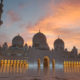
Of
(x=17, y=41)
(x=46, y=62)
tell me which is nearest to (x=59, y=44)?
(x=46, y=62)

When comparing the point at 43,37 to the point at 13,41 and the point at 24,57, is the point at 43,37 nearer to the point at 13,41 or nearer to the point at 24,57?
the point at 13,41

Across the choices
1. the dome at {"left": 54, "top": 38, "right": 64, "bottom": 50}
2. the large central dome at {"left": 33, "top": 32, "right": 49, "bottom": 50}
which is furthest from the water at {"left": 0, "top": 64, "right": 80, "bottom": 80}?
the dome at {"left": 54, "top": 38, "right": 64, "bottom": 50}

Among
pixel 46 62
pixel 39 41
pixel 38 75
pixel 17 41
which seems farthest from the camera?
pixel 17 41

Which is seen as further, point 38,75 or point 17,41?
point 17,41

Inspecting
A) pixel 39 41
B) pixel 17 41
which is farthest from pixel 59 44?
pixel 17 41

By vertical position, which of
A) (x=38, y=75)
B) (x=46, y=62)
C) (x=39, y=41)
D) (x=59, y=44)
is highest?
(x=39, y=41)

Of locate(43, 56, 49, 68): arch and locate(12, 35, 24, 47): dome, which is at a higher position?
locate(12, 35, 24, 47): dome

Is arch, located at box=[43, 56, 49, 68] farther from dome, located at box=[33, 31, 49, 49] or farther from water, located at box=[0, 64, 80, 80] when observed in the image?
water, located at box=[0, 64, 80, 80]

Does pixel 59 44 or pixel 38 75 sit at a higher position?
pixel 59 44

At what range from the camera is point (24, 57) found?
26.5 m

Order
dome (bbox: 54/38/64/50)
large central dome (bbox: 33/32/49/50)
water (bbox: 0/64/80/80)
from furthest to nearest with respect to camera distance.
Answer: dome (bbox: 54/38/64/50), large central dome (bbox: 33/32/49/50), water (bbox: 0/64/80/80)

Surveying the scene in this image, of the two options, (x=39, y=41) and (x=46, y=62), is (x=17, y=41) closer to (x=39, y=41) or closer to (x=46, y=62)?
(x=39, y=41)

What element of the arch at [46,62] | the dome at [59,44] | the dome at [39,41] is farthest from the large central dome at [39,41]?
the arch at [46,62]

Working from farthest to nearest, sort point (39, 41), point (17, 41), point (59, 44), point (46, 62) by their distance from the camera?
point (59, 44) → point (17, 41) → point (39, 41) → point (46, 62)
